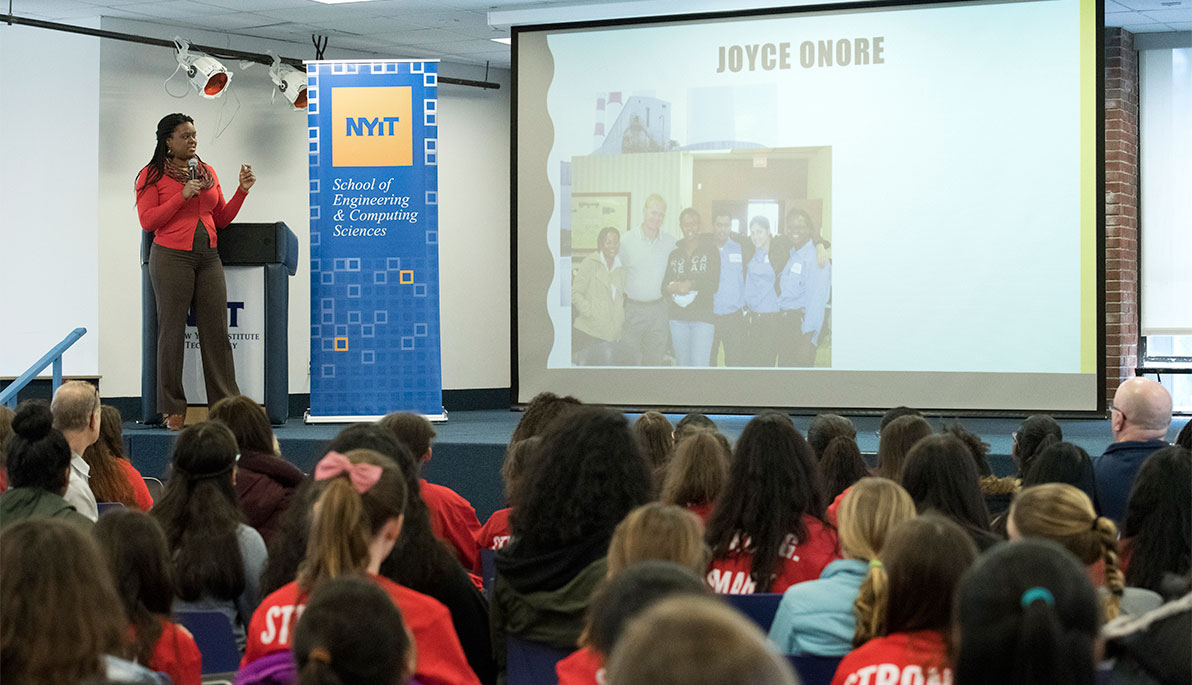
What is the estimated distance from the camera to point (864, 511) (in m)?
2.03

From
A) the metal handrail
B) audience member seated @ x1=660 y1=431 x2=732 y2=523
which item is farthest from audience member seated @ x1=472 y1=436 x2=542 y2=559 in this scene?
the metal handrail

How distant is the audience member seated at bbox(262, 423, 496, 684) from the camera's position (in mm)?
2143

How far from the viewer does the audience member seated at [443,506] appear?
Answer: 9.91 ft

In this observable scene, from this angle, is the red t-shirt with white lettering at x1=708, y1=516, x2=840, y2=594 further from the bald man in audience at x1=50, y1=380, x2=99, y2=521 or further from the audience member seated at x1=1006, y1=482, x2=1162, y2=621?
the bald man in audience at x1=50, y1=380, x2=99, y2=521

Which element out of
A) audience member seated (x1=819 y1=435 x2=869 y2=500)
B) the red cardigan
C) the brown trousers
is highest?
the red cardigan

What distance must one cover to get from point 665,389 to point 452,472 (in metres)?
1.62

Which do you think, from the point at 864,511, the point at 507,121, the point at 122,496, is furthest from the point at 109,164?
the point at 864,511

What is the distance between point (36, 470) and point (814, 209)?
4630mm

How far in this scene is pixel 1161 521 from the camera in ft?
7.25

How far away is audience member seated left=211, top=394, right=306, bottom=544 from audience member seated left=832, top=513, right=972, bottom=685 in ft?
6.07

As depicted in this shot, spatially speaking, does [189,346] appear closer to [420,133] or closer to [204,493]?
[420,133]

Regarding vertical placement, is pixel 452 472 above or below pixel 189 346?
below

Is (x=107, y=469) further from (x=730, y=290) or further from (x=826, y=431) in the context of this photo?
(x=730, y=290)

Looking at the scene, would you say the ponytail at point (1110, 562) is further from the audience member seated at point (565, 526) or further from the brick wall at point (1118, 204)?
the brick wall at point (1118, 204)
